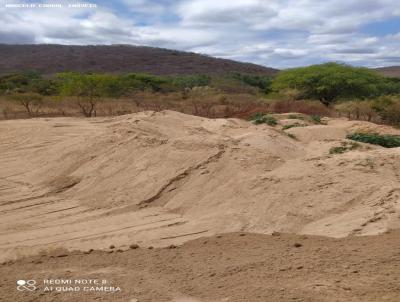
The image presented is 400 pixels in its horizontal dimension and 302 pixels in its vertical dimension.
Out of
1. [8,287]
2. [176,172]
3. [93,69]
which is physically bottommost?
[8,287]

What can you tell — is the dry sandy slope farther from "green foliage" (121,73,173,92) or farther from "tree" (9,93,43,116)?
"green foliage" (121,73,173,92)

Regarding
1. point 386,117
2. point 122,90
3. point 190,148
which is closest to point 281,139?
point 190,148

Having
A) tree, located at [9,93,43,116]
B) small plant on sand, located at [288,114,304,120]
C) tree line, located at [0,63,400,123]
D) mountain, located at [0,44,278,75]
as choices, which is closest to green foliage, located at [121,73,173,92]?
tree line, located at [0,63,400,123]

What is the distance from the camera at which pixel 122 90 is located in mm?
26719

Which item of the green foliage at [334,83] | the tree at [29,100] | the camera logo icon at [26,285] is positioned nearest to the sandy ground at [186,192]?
the camera logo icon at [26,285]

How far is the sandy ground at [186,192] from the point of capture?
6129mm

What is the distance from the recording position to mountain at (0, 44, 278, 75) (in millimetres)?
63188

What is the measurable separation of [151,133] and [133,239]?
4312 millimetres

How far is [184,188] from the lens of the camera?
787 cm

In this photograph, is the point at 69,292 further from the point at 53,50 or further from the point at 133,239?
the point at 53,50

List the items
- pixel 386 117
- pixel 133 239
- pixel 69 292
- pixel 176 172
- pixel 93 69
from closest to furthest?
pixel 69 292 < pixel 133 239 < pixel 176 172 < pixel 386 117 < pixel 93 69

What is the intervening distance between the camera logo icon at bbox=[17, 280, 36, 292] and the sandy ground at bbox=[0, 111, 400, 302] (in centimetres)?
25

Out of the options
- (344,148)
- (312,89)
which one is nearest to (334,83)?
(312,89)

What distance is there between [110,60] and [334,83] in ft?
150
